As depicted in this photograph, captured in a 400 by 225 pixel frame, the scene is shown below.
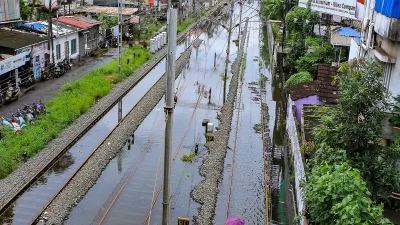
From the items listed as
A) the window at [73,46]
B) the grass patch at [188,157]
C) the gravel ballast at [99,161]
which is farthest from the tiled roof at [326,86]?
the window at [73,46]

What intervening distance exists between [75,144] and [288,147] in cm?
921

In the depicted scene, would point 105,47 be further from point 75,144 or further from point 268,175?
point 268,175

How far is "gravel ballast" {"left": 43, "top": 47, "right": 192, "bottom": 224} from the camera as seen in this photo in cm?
1476

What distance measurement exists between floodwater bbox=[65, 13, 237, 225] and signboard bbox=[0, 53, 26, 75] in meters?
7.46

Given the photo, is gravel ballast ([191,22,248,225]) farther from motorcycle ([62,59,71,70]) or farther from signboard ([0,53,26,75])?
motorcycle ([62,59,71,70])

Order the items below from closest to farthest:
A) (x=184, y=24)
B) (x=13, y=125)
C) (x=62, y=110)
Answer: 1. (x=13, y=125)
2. (x=62, y=110)
3. (x=184, y=24)

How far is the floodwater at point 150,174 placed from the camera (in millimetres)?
15008

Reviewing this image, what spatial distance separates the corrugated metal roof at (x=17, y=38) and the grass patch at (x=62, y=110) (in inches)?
132

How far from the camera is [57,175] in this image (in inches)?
685

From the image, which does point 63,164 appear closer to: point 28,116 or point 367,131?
point 28,116

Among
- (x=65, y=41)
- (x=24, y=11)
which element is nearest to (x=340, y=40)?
(x=65, y=41)

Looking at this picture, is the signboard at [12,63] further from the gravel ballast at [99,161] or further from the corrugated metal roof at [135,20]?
the corrugated metal roof at [135,20]

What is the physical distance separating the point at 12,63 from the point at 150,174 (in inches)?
446

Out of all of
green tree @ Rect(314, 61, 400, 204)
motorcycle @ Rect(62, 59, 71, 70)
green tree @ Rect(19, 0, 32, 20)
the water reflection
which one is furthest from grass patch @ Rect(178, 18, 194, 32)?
green tree @ Rect(314, 61, 400, 204)
